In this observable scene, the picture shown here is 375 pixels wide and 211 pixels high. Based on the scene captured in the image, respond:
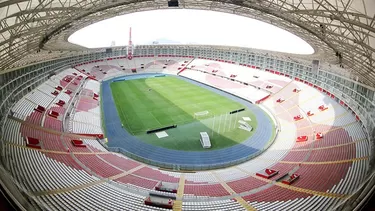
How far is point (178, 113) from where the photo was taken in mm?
30641

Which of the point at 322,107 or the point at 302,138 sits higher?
the point at 322,107

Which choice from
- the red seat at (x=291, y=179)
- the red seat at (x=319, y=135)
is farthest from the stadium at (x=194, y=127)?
the red seat at (x=319, y=135)

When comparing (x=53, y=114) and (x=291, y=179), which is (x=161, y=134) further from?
(x=291, y=179)

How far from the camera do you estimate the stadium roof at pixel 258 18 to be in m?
12.8

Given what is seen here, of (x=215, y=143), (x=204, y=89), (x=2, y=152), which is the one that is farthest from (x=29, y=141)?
(x=204, y=89)

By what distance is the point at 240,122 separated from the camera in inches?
1093

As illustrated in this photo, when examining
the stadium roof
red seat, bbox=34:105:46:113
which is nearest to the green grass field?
red seat, bbox=34:105:46:113

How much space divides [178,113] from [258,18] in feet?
45.3

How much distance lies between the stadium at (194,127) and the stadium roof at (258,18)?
12 cm

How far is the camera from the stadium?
13.8m

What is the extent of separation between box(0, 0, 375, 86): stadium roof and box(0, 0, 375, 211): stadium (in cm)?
12

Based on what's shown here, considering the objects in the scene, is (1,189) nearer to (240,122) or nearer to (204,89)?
(240,122)

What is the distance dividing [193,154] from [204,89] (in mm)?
21966

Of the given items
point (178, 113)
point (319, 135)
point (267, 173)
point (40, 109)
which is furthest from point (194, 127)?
point (40, 109)
